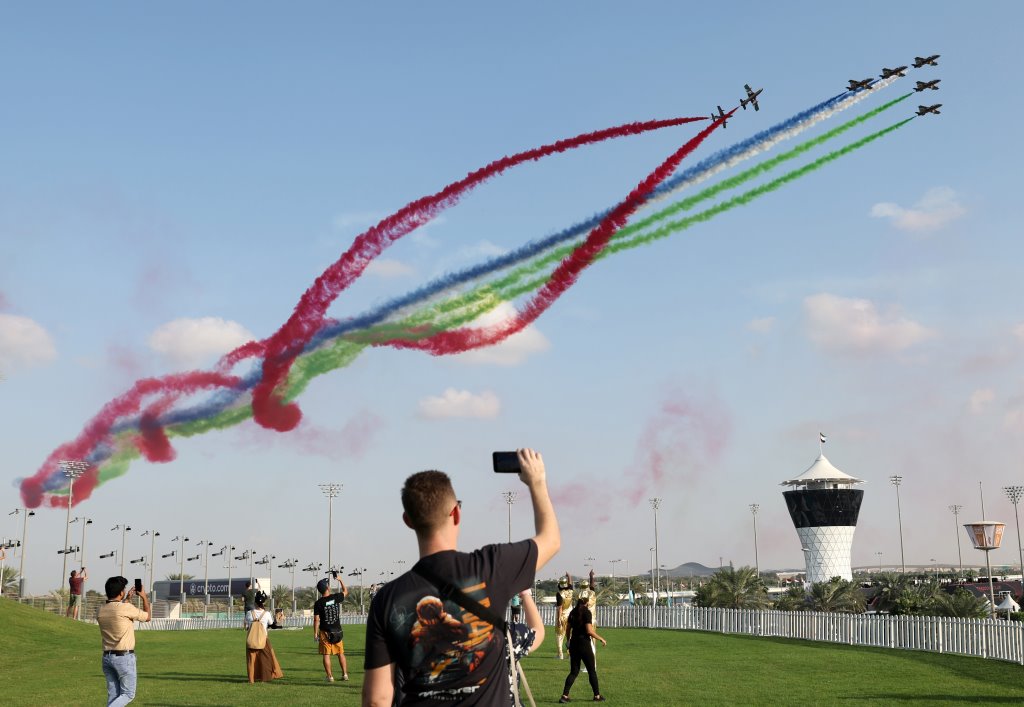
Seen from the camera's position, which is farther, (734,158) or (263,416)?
(263,416)

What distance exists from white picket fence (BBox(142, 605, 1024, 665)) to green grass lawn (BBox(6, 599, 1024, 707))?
1068 mm

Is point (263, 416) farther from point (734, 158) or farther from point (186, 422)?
point (734, 158)

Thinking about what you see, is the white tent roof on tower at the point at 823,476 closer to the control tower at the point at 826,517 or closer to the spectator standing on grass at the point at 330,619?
the control tower at the point at 826,517

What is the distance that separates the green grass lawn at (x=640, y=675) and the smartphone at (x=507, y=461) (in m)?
13.7

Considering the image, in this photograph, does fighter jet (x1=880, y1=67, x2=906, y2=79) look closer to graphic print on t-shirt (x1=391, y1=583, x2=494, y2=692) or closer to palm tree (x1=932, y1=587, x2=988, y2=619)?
palm tree (x1=932, y1=587, x2=988, y2=619)

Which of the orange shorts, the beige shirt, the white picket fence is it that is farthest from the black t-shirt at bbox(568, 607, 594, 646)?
the white picket fence

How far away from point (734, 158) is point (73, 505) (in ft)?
140

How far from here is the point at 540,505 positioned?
4.29m

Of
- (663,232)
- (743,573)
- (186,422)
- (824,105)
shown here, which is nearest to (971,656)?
(663,232)

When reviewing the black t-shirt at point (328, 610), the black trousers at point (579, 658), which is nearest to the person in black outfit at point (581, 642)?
the black trousers at point (579, 658)

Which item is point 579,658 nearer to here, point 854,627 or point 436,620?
point 436,620

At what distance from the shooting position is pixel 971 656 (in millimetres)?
25875

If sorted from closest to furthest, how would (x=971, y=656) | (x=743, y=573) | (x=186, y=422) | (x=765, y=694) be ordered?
(x=765, y=694), (x=971, y=656), (x=186, y=422), (x=743, y=573)

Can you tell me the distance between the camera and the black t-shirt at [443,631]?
13.1ft
